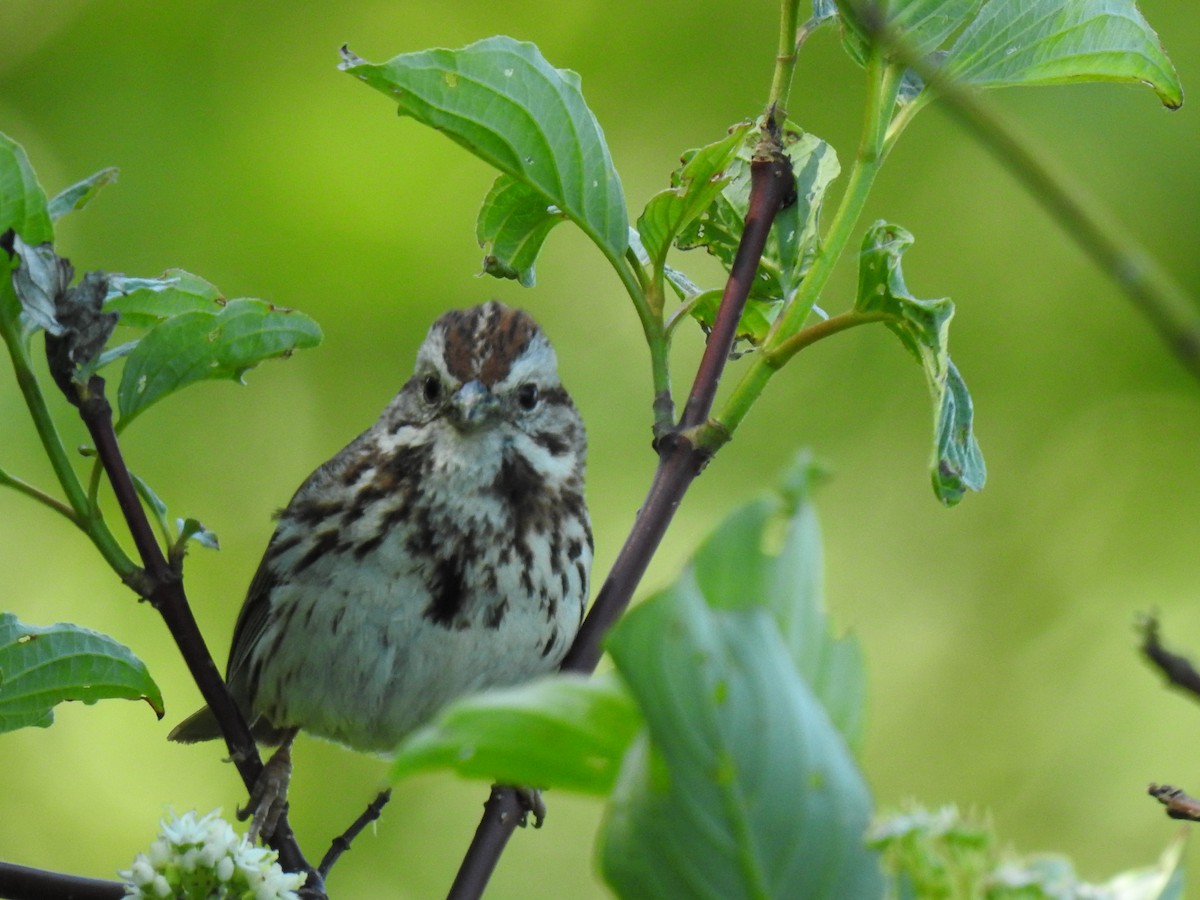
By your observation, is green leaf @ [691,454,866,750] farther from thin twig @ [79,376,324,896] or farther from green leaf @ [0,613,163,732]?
green leaf @ [0,613,163,732]

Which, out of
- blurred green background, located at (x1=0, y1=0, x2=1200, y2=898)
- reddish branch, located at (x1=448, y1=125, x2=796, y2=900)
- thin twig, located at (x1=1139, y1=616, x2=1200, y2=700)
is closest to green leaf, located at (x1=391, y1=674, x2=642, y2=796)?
thin twig, located at (x1=1139, y1=616, x2=1200, y2=700)

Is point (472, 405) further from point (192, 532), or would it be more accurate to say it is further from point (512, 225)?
point (192, 532)

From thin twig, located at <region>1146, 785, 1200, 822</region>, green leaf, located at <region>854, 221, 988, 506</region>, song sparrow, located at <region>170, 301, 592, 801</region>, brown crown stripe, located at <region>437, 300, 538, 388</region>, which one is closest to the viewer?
thin twig, located at <region>1146, 785, 1200, 822</region>

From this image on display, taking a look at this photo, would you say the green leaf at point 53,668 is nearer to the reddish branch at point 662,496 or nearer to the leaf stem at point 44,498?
the leaf stem at point 44,498

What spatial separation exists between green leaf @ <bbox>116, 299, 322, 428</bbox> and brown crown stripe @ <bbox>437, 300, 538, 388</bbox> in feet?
2.79

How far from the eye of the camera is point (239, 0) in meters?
5.59

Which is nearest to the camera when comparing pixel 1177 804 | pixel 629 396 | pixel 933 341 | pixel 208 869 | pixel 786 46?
pixel 1177 804

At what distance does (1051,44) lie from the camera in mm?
1987

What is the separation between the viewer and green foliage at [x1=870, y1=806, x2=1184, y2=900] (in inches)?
39.4

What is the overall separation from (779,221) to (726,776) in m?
1.26

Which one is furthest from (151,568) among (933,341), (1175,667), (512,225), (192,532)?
(1175,667)

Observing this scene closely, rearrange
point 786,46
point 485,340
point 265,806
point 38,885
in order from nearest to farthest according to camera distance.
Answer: point 38,885, point 786,46, point 265,806, point 485,340

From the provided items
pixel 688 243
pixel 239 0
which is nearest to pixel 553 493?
pixel 688 243

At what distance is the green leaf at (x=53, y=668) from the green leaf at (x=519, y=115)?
77 centimetres
